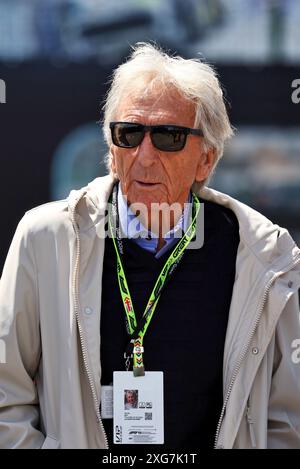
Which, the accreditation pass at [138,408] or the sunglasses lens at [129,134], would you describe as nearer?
the accreditation pass at [138,408]

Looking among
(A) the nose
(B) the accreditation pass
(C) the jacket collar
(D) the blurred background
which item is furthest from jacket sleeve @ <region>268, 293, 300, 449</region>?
(D) the blurred background

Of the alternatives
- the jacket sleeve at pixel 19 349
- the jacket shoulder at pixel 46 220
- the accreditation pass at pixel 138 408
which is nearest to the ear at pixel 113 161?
the jacket shoulder at pixel 46 220

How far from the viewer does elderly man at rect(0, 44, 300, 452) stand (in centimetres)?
268

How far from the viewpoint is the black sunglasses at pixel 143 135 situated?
2850 mm

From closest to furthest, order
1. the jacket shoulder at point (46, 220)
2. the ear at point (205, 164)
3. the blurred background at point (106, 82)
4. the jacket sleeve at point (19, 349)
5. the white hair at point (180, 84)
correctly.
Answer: the jacket sleeve at point (19, 349) → the jacket shoulder at point (46, 220) → the white hair at point (180, 84) → the ear at point (205, 164) → the blurred background at point (106, 82)

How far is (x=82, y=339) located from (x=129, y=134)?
2.32 ft

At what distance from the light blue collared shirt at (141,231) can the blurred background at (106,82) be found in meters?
A: 2.73

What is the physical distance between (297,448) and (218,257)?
2.26 feet

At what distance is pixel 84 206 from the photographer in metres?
2.88

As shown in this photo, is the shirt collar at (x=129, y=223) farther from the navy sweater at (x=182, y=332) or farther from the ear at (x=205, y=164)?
the ear at (x=205, y=164)

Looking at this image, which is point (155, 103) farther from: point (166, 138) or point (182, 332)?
point (182, 332)

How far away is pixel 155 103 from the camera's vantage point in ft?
9.43
